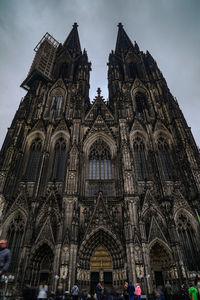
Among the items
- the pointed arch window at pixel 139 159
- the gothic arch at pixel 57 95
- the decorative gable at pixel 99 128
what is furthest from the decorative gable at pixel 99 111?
the pointed arch window at pixel 139 159

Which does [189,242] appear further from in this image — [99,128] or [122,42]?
[122,42]

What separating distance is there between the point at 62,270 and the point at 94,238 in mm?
3269

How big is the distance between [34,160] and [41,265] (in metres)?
9.66

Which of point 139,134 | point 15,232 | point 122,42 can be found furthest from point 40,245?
point 122,42

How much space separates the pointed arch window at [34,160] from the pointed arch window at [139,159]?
9899mm

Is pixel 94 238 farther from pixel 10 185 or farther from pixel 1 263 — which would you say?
pixel 1 263

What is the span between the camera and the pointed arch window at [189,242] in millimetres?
14398

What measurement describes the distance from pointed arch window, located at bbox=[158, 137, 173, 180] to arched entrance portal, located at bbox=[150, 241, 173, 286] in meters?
6.34

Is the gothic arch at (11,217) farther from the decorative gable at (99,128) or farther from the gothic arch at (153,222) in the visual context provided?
the decorative gable at (99,128)

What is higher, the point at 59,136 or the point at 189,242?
the point at 59,136

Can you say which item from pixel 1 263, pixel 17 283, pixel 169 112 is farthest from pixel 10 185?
pixel 169 112

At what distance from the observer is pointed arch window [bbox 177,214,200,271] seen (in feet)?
47.2

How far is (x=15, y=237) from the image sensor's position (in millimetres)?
15188

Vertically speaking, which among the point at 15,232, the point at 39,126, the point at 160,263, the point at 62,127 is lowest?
the point at 160,263
